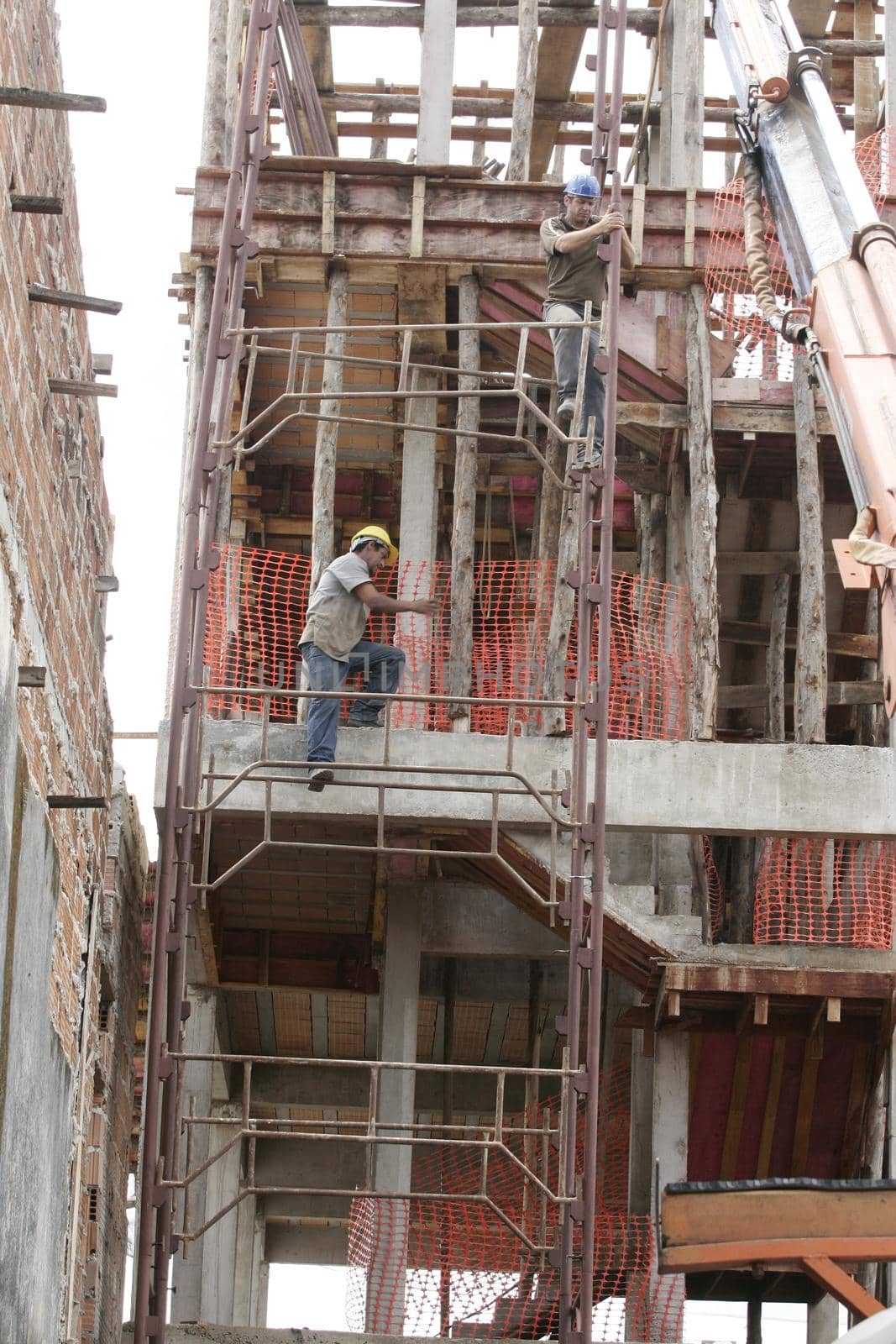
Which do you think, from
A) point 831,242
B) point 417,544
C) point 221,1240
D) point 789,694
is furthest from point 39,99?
point 789,694

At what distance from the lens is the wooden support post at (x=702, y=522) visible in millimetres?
15484

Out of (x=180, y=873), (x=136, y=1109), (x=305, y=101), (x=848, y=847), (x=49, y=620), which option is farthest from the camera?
(x=136, y=1109)

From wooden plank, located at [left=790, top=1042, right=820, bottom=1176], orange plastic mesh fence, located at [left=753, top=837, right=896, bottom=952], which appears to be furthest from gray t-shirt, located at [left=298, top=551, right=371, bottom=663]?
wooden plank, located at [left=790, top=1042, right=820, bottom=1176]

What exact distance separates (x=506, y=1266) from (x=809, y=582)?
5699 mm

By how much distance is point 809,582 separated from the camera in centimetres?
1638

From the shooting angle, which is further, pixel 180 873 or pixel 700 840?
pixel 700 840

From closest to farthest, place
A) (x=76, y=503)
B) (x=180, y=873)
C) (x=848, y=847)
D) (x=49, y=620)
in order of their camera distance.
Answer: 1. (x=180, y=873)
2. (x=49, y=620)
3. (x=76, y=503)
4. (x=848, y=847)

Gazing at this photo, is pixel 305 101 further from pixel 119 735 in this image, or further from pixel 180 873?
pixel 180 873

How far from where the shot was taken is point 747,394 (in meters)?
17.8

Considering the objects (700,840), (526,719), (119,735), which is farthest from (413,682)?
(119,735)

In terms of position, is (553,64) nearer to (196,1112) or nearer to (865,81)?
(865,81)

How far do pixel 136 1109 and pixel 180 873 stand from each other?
472 inches

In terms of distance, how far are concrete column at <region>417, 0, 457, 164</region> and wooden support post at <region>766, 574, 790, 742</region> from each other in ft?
16.8

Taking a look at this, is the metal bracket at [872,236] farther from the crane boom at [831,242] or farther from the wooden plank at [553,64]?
the wooden plank at [553,64]
